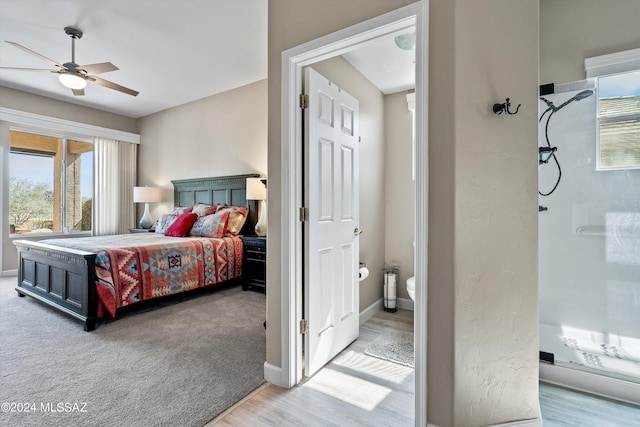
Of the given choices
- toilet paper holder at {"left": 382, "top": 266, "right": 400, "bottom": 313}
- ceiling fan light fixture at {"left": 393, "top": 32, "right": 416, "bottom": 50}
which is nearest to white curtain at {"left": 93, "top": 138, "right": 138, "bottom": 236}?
toilet paper holder at {"left": 382, "top": 266, "right": 400, "bottom": 313}

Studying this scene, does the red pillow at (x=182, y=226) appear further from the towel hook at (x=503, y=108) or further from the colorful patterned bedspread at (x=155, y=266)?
the towel hook at (x=503, y=108)

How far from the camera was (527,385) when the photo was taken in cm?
140

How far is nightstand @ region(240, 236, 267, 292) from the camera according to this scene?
378cm

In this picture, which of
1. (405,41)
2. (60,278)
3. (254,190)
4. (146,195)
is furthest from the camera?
(146,195)

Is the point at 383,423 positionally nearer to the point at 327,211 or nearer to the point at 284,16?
the point at 327,211

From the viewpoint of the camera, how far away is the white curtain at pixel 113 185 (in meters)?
5.48

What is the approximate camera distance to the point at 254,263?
388cm

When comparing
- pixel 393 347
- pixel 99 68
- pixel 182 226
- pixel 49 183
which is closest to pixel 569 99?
pixel 393 347

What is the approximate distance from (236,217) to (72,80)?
2.25 m

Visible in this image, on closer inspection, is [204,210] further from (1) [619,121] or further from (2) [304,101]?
(1) [619,121]

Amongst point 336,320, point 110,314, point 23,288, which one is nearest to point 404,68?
point 336,320

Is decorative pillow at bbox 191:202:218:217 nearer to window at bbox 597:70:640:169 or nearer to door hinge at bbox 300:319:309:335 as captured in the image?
door hinge at bbox 300:319:309:335

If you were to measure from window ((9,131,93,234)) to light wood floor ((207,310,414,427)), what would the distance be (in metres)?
5.59

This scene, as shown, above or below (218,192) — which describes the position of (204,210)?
below
